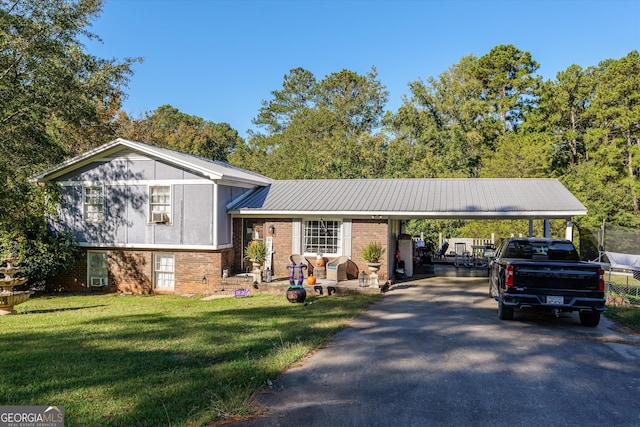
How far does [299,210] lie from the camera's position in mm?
15875

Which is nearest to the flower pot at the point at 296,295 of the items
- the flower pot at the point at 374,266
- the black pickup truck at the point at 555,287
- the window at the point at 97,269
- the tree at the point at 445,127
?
the flower pot at the point at 374,266

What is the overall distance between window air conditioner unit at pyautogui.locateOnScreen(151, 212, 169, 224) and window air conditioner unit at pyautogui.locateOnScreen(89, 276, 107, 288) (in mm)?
3140

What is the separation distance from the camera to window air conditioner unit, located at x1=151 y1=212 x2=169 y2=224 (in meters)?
15.7

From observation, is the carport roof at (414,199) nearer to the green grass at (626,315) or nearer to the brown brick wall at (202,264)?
the brown brick wall at (202,264)

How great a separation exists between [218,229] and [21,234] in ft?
22.5

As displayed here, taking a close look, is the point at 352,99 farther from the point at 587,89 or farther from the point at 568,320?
the point at 568,320

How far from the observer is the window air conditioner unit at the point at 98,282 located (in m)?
16.4

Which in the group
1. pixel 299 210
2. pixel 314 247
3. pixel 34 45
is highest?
pixel 34 45

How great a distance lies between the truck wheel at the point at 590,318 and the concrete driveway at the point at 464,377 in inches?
7.2

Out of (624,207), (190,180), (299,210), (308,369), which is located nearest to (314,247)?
(299,210)

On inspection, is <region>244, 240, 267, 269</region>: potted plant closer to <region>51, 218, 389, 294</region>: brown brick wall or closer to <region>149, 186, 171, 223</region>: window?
<region>51, 218, 389, 294</region>: brown brick wall

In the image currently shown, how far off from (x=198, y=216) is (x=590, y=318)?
12015 millimetres

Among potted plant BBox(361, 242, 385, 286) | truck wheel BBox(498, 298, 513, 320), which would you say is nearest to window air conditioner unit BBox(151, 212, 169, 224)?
potted plant BBox(361, 242, 385, 286)

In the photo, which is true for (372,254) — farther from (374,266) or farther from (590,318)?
(590,318)
